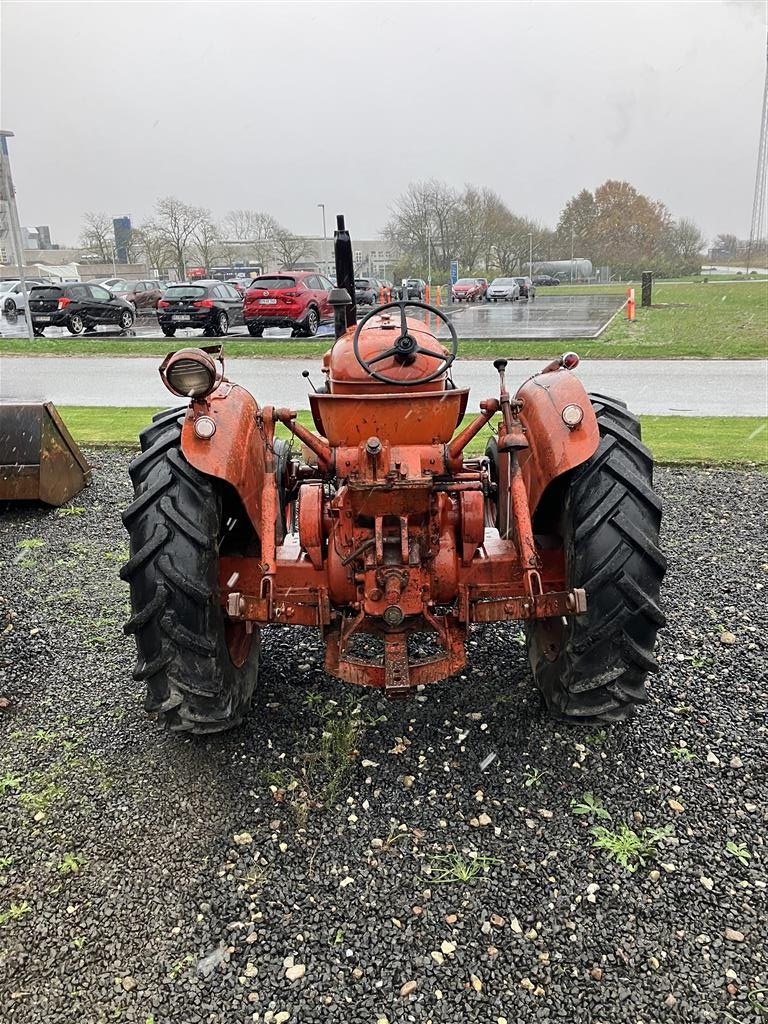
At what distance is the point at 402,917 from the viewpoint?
8.54 ft

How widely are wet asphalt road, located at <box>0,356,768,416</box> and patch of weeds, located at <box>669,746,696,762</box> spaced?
7467 millimetres

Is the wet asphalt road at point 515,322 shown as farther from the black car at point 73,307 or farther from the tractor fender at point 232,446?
the tractor fender at point 232,446

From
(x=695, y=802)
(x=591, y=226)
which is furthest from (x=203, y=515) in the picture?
(x=591, y=226)

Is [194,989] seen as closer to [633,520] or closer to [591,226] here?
[633,520]

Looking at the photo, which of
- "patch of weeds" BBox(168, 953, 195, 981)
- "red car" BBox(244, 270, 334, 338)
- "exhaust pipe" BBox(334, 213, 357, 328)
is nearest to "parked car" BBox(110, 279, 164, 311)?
"red car" BBox(244, 270, 334, 338)

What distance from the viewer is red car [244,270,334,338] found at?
68.7 feet

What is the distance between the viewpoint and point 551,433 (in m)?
3.24

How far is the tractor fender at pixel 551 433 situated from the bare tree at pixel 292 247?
44804 millimetres

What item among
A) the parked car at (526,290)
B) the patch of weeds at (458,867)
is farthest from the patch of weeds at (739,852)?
the parked car at (526,290)

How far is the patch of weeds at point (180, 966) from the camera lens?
7.93ft

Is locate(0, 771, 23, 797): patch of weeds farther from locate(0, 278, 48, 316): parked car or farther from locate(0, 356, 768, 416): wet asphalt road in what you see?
locate(0, 278, 48, 316): parked car

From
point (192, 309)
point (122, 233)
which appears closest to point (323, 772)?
point (192, 309)

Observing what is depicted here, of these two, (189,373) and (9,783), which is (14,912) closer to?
(9,783)

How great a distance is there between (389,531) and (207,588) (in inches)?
28.9
